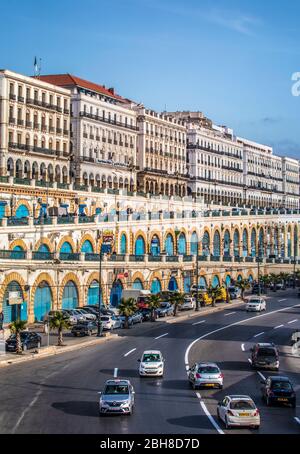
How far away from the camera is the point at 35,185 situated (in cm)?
10200

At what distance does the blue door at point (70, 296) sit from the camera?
89562mm

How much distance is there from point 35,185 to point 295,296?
41.2 metres

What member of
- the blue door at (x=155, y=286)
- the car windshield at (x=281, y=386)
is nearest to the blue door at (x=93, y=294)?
the blue door at (x=155, y=286)

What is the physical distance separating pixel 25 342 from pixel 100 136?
75383mm

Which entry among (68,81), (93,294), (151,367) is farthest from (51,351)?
(68,81)

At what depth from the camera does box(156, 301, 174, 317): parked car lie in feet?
307

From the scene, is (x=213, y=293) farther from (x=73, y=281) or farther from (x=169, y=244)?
(x=169, y=244)

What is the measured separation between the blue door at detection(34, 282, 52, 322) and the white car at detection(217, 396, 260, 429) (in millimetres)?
46793

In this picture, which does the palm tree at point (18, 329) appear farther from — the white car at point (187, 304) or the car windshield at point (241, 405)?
the white car at point (187, 304)

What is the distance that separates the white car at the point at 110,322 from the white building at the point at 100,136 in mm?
46354

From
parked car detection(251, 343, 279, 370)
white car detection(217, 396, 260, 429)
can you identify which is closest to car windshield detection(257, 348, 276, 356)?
parked car detection(251, 343, 279, 370)

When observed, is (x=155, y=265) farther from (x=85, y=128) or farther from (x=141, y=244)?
(x=85, y=128)

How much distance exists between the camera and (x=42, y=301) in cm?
8575

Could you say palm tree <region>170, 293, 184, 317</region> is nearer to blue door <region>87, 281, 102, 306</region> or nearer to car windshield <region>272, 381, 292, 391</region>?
blue door <region>87, 281, 102, 306</region>
